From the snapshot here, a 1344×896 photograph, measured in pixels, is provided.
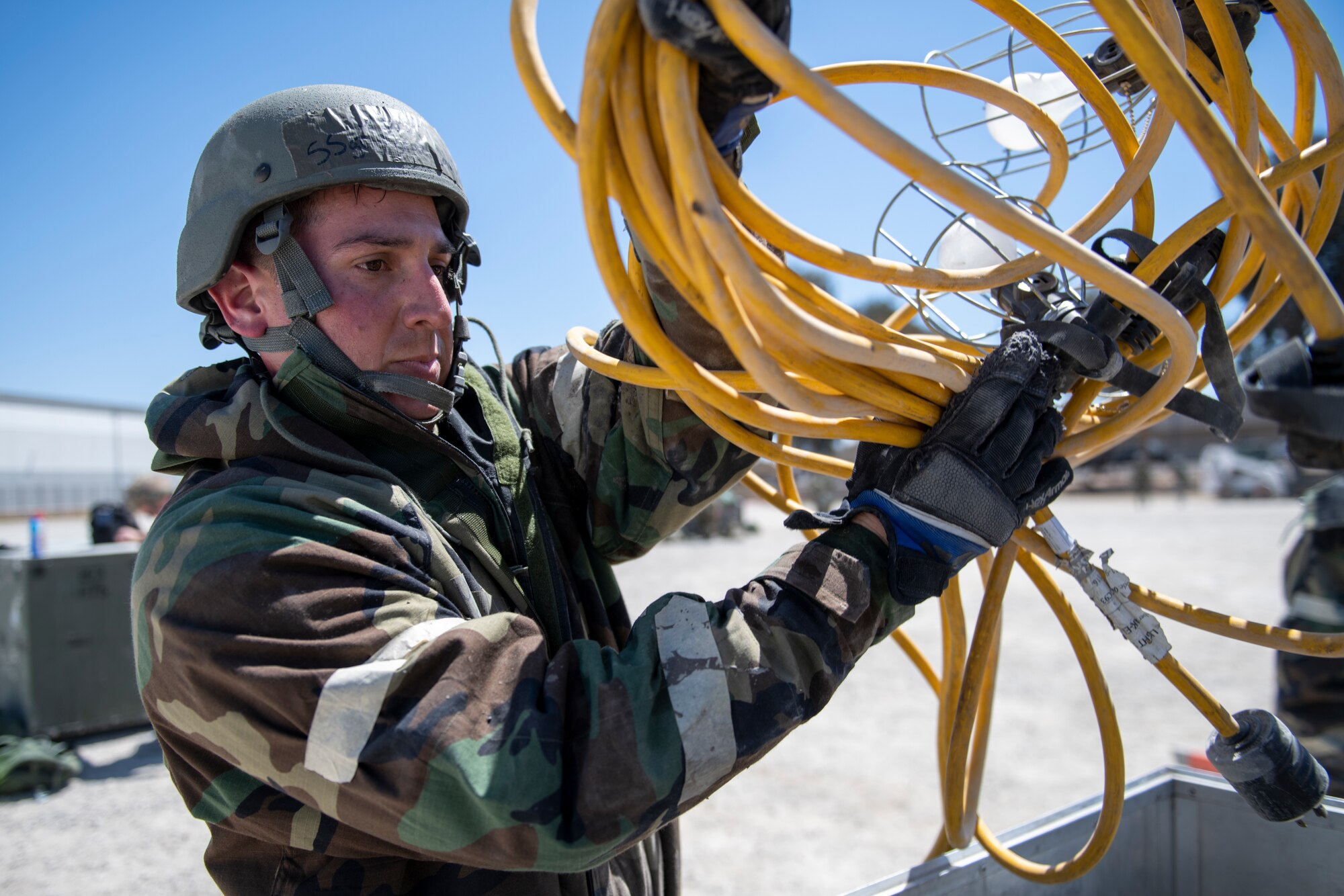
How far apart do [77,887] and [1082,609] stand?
7811mm

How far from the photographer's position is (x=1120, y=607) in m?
1.38

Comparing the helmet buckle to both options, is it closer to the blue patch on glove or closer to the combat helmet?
the combat helmet

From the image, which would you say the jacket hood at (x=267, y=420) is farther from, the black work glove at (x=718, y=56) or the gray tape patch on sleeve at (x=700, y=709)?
the black work glove at (x=718, y=56)

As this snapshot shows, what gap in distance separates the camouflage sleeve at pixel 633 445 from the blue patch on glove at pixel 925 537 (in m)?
0.44

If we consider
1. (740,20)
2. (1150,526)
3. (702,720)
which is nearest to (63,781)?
(702,720)

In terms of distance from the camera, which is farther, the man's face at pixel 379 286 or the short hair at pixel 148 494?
the short hair at pixel 148 494

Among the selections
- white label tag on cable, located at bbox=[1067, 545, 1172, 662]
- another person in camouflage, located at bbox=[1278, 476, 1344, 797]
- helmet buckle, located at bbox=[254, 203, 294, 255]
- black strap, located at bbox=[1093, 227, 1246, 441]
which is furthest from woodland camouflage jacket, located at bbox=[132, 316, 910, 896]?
another person in camouflage, located at bbox=[1278, 476, 1344, 797]

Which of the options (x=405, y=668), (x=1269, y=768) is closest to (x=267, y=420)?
(x=405, y=668)

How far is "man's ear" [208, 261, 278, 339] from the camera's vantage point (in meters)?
1.67

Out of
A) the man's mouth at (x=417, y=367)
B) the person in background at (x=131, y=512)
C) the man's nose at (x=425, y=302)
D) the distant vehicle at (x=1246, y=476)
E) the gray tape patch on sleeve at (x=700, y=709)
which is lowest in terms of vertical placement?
the distant vehicle at (x=1246, y=476)

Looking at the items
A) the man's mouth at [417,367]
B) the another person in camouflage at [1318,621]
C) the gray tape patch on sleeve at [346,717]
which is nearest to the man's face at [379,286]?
the man's mouth at [417,367]

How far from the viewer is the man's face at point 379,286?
5.07 feet

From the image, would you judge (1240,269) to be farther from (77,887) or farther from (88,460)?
(88,460)

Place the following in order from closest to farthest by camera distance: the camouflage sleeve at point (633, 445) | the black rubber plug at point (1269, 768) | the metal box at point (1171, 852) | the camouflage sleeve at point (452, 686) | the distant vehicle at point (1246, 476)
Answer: the camouflage sleeve at point (452, 686)
the black rubber plug at point (1269, 768)
the camouflage sleeve at point (633, 445)
the metal box at point (1171, 852)
the distant vehicle at point (1246, 476)
